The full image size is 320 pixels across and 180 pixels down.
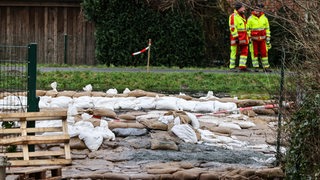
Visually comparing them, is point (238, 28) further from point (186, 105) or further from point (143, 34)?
point (186, 105)

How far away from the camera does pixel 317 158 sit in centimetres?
893

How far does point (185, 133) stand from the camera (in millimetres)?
12555

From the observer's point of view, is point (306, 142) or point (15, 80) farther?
point (15, 80)

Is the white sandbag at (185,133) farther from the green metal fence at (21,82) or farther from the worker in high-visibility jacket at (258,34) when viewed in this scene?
the worker in high-visibility jacket at (258,34)

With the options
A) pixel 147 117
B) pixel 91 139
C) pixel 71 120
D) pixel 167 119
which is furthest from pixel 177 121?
pixel 91 139

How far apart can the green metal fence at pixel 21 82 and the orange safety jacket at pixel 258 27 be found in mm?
10617

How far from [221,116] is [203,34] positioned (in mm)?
12949

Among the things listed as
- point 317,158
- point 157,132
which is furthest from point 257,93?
point 317,158

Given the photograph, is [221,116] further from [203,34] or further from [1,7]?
[1,7]

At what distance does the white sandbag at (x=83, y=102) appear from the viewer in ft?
49.6

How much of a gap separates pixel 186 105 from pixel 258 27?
8729mm

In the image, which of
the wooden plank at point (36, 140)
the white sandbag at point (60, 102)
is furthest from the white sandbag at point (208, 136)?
the white sandbag at point (60, 102)

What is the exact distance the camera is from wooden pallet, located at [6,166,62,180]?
9.48 meters

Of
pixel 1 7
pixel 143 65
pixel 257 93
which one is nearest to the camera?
pixel 257 93
